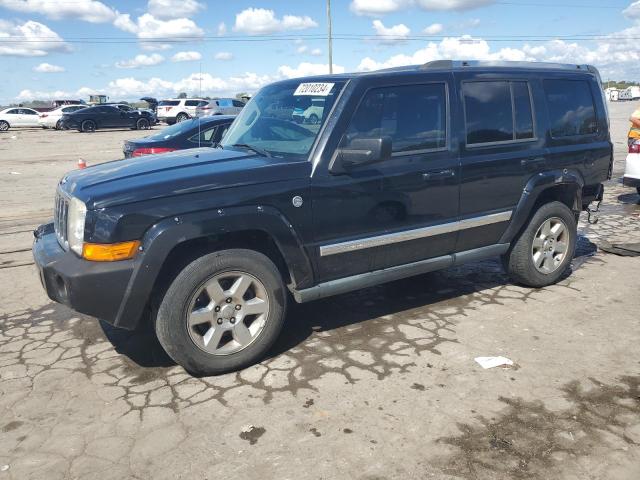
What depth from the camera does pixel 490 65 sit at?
4680 mm

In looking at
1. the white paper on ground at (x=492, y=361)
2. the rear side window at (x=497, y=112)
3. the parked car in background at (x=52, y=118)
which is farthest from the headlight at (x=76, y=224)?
the parked car in background at (x=52, y=118)

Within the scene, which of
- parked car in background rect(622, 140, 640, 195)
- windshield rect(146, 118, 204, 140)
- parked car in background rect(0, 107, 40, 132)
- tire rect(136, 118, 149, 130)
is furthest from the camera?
parked car in background rect(0, 107, 40, 132)

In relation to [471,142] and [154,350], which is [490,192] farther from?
[154,350]

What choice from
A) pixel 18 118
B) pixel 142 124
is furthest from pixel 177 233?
pixel 18 118

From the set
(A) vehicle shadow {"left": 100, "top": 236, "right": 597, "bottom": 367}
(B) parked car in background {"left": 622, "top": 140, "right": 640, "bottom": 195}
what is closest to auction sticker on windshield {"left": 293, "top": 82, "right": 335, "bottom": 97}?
(A) vehicle shadow {"left": 100, "top": 236, "right": 597, "bottom": 367}

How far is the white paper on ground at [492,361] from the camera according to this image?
375 cm

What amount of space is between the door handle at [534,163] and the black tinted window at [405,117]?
92 centimetres

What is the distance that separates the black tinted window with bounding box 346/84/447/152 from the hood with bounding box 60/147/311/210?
0.59 meters

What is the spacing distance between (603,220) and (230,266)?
6.58m

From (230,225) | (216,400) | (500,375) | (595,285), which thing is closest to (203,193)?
(230,225)

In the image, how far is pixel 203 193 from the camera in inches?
135

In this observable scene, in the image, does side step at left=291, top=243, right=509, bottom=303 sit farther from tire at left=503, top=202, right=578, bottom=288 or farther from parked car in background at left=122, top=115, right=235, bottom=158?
parked car in background at left=122, top=115, right=235, bottom=158

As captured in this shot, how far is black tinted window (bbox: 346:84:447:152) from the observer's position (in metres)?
3.97

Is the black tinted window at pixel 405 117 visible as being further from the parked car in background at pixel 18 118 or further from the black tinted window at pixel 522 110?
the parked car in background at pixel 18 118
